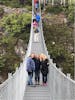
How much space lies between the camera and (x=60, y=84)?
11539mm

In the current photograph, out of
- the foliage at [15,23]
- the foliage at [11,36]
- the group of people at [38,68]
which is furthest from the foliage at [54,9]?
the group of people at [38,68]

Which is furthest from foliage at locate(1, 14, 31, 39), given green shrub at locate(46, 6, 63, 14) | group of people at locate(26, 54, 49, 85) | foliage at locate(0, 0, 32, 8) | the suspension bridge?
group of people at locate(26, 54, 49, 85)

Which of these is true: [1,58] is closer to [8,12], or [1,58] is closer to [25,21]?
[25,21]

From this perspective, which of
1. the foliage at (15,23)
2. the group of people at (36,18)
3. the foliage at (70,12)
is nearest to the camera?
the group of people at (36,18)

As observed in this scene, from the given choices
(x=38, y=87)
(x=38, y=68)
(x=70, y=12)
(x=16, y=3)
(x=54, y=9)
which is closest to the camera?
(x=38, y=68)

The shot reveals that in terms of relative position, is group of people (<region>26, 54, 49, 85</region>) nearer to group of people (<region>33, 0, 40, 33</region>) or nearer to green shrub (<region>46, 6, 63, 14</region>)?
group of people (<region>33, 0, 40, 33</region>)

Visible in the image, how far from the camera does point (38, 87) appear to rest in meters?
16.3

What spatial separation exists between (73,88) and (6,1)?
43.7m

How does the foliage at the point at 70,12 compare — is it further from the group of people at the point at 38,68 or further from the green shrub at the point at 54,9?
the group of people at the point at 38,68

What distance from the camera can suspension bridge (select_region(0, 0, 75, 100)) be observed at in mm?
9617

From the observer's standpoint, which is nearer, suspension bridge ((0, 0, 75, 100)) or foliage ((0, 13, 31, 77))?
suspension bridge ((0, 0, 75, 100))

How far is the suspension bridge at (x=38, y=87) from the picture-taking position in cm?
962

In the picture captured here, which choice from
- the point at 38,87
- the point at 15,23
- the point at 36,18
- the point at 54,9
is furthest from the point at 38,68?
the point at 54,9

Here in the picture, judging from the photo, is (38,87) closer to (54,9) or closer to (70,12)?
(70,12)
